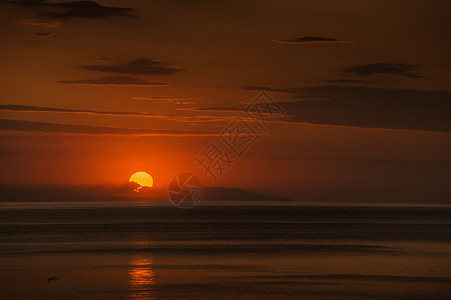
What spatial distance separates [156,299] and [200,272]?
1117 cm

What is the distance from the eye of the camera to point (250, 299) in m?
31.4

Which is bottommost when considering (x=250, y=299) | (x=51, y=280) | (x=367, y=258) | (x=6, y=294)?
(x=250, y=299)

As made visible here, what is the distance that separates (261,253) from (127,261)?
39.9 ft

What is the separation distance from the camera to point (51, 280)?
37.9 meters

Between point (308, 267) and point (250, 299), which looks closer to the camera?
→ point (250, 299)

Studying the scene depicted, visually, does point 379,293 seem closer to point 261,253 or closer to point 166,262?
point 166,262

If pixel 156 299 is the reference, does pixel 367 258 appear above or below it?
above

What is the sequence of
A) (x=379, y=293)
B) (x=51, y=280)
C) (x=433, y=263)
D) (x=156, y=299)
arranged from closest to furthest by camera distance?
(x=156, y=299), (x=379, y=293), (x=51, y=280), (x=433, y=263)

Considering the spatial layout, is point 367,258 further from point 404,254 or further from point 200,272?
point 200,272

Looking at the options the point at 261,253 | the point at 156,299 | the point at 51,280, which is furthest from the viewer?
the point at 261,253

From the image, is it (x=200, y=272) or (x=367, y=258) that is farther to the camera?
(x=367, y=258)

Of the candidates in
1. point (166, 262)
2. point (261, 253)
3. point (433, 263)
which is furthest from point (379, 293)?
point (261, 253)

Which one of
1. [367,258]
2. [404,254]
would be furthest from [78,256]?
[404,254]

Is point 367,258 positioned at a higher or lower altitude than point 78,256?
lower
